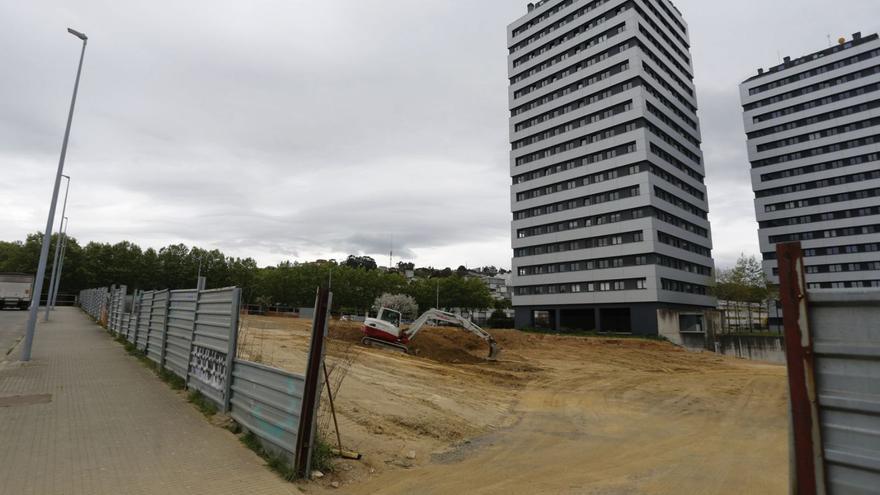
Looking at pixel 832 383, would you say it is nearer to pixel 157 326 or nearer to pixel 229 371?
pixel 229 371

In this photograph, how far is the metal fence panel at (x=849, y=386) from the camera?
8.35ft

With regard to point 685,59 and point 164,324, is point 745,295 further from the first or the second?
point 164,324

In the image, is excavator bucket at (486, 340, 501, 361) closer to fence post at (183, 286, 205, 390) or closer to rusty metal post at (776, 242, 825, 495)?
fence post at (183, 286, 205, 390)

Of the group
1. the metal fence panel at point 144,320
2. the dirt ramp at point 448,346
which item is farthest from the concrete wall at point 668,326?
the metal fence panel at point 144,320

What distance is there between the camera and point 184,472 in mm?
5363

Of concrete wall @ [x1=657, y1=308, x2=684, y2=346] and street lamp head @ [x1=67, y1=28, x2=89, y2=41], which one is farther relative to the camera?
concrete wall @ [x1=657, y1=308, x2=684, y2=346]

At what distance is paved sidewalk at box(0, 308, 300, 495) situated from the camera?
197 inches

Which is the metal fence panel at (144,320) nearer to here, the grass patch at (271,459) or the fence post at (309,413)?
the grass patch at (271,459)

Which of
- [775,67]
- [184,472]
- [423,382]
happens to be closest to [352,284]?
[423,382]

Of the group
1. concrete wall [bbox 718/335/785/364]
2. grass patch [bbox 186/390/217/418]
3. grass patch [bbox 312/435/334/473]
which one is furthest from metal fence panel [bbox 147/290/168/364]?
concrete wall [bbox 718/335/785/364]

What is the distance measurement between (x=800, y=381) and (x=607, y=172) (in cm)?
5489

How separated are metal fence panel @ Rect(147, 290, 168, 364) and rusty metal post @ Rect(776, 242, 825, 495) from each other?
1260 centimetres

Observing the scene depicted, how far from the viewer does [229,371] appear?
7.45 meters

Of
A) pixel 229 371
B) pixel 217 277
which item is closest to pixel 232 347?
pixel 229 371
